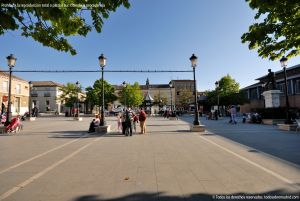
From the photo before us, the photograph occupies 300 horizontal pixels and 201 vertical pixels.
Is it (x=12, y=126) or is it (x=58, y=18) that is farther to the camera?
(x=12, y=126)

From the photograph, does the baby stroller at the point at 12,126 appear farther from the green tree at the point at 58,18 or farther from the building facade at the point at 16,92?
the building facade at the point at 16,92

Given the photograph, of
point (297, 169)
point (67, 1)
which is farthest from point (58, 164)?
point (297, 169)

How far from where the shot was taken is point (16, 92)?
60.4 metres

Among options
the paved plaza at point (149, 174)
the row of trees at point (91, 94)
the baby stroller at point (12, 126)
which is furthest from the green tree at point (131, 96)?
the paved plaza at point (149, 174)

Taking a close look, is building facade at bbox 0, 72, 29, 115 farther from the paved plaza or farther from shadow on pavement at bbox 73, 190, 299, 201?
shadow on pavement at bbox 73, 190, 299, 201

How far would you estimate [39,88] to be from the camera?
88562 mm

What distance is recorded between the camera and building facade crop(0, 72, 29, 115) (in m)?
56.4

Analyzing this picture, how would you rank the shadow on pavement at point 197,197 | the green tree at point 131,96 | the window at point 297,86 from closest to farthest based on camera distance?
the shadow on pavement at point 197,197 → the window at point 297,86 → the green tree at point 131,96

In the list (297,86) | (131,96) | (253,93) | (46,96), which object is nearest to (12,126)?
(297,86)

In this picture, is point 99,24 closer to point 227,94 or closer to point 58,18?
point 58,18

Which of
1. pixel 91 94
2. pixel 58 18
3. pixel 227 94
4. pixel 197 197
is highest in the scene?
pixel 91 94

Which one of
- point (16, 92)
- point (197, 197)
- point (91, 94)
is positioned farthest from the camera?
point (91, 94)

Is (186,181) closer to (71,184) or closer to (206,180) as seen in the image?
(206,180)

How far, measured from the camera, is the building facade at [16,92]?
56438 millimetres
